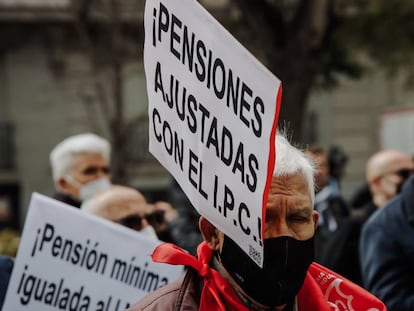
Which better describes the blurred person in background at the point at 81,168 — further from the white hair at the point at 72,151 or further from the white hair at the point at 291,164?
the white hair at the point at 291,164

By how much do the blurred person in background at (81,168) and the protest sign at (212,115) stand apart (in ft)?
10.4

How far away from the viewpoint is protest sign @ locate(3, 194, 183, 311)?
3.71 meters

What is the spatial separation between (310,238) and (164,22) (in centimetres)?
62

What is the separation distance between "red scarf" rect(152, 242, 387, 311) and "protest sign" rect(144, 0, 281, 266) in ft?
0.45

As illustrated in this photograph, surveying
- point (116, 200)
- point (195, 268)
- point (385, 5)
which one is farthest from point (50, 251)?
point (385, 5)

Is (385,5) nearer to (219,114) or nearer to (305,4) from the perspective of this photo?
(305,4)

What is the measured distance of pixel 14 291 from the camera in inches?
145

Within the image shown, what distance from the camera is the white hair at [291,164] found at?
97.1 inches

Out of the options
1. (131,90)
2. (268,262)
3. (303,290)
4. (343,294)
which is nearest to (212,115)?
(268,262)

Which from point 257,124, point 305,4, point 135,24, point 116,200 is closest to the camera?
point 257,124

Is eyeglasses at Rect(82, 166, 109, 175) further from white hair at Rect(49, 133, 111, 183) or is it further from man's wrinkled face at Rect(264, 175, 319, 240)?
man's wrinkled face at Rect(264, 175, 319, 240)

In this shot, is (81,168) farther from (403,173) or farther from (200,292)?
(200,292)

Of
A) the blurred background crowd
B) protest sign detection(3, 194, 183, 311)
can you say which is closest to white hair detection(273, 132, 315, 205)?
protest sign detection(3, 194, 183, 311)

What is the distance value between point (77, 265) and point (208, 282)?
1.48 m
